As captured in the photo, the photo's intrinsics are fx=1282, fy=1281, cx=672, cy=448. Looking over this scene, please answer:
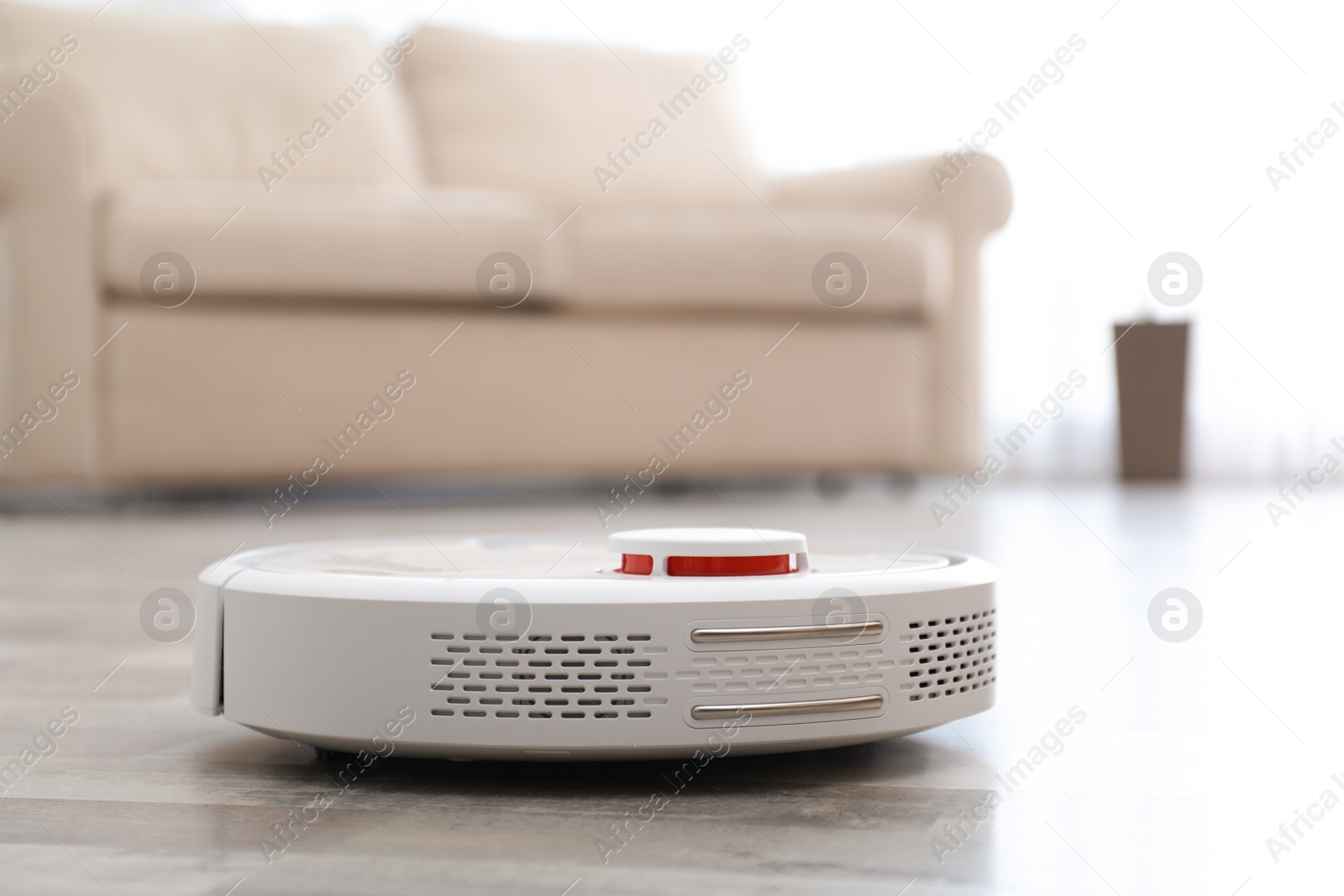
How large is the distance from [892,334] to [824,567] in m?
2.20

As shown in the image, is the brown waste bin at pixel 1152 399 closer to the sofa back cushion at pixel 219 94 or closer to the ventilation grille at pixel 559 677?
the sofa back cushion at pixel 219 94

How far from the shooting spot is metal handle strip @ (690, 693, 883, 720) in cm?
58

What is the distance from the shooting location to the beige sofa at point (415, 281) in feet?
7.75

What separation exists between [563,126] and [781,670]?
2888 millimetres

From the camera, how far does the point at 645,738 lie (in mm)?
578

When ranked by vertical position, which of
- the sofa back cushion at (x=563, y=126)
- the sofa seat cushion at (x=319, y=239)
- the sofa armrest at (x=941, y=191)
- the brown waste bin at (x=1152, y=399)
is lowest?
the brown waste bin at (x=1152, y=399)

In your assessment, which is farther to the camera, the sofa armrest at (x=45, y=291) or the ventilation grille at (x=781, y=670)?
the sofa armrest at (x=45, y=291)

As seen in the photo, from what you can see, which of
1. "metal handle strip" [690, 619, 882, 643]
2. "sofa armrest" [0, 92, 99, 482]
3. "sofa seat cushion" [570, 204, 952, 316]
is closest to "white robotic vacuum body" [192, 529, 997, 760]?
"metal handle strip" [690, 619, 882, 643]

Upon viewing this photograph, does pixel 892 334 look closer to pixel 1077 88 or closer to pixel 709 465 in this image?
pixel 709 465

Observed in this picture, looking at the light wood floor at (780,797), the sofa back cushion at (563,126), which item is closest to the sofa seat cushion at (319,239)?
the sofa back cushion at (563,126)

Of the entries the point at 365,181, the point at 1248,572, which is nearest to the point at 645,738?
the point at 1248,572

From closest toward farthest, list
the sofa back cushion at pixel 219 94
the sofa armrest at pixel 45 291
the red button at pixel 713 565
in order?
1. the red button at pixel 713 565
2. the sofa armrest at pixel 45 291
3. the sofa back cushion at pixel 219 94

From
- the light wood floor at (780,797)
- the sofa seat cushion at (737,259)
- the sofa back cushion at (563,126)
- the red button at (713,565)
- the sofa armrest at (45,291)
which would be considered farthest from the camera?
the sofa back cushion at (563,126)

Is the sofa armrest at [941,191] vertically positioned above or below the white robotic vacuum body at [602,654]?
above
